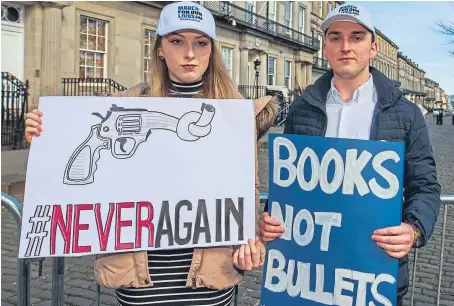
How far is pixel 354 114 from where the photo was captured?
2.07 m

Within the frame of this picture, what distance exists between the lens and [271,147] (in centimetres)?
214

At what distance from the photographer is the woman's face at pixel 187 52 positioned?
1982mm

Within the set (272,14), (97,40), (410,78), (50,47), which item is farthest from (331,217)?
(410,78)

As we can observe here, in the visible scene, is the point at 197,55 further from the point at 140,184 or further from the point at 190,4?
the point at 140,184

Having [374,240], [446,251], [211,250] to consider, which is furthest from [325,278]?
[446,251]

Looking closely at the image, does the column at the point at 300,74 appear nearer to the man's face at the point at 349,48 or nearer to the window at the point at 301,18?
the window at the point at 301,18

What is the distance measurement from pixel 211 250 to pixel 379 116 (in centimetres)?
99

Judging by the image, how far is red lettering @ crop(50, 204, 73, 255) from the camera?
6.38 feet

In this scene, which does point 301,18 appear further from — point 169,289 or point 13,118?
point 169,289

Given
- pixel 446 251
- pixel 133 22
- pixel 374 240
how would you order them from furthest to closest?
pixel 133 22, pixel 446 251, pixel 374 240

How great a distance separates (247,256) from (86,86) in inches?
681

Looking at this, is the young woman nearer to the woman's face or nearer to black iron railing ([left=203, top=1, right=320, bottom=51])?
the woman's face

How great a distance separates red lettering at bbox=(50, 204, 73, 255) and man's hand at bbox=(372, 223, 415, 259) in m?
1.36

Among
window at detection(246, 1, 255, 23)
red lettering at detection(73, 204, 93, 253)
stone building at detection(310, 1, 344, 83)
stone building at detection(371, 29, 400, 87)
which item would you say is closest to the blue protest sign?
red lettering at detection(73, 204, 93, 253)
